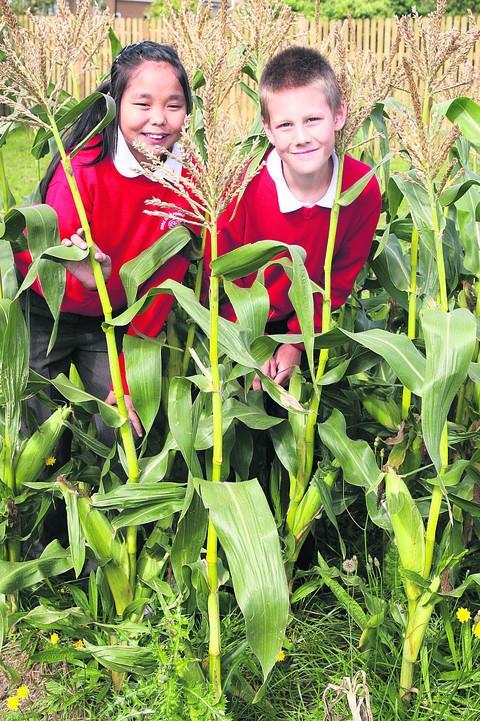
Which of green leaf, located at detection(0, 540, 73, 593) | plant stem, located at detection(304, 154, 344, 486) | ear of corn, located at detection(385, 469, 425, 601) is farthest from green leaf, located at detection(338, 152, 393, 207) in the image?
green leaf, located at detection(0, 540, 73, 593)

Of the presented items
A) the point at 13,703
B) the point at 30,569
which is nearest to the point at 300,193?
the point at 30,569

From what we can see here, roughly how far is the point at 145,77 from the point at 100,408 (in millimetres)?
840

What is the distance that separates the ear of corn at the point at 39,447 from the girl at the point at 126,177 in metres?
0.17

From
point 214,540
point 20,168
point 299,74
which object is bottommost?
point 20,168

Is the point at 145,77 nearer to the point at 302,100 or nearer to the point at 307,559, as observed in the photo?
the point at 302,100

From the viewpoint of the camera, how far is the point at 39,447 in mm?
2232

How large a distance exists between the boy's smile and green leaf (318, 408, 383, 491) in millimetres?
648

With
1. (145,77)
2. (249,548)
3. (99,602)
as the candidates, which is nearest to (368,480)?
(249,548)

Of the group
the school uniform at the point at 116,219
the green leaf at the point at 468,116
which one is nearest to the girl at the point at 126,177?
the school uniform at the point at 116,219

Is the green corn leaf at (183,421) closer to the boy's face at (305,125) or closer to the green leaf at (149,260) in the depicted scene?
the green leaf at (149,260)

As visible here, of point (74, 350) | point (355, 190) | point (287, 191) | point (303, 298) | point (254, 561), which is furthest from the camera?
point (74, 350)

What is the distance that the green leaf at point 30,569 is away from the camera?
6.82 ft

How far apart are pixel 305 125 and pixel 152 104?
40 centimetres

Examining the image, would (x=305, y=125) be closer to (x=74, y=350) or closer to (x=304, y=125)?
(x=304, y=125)
